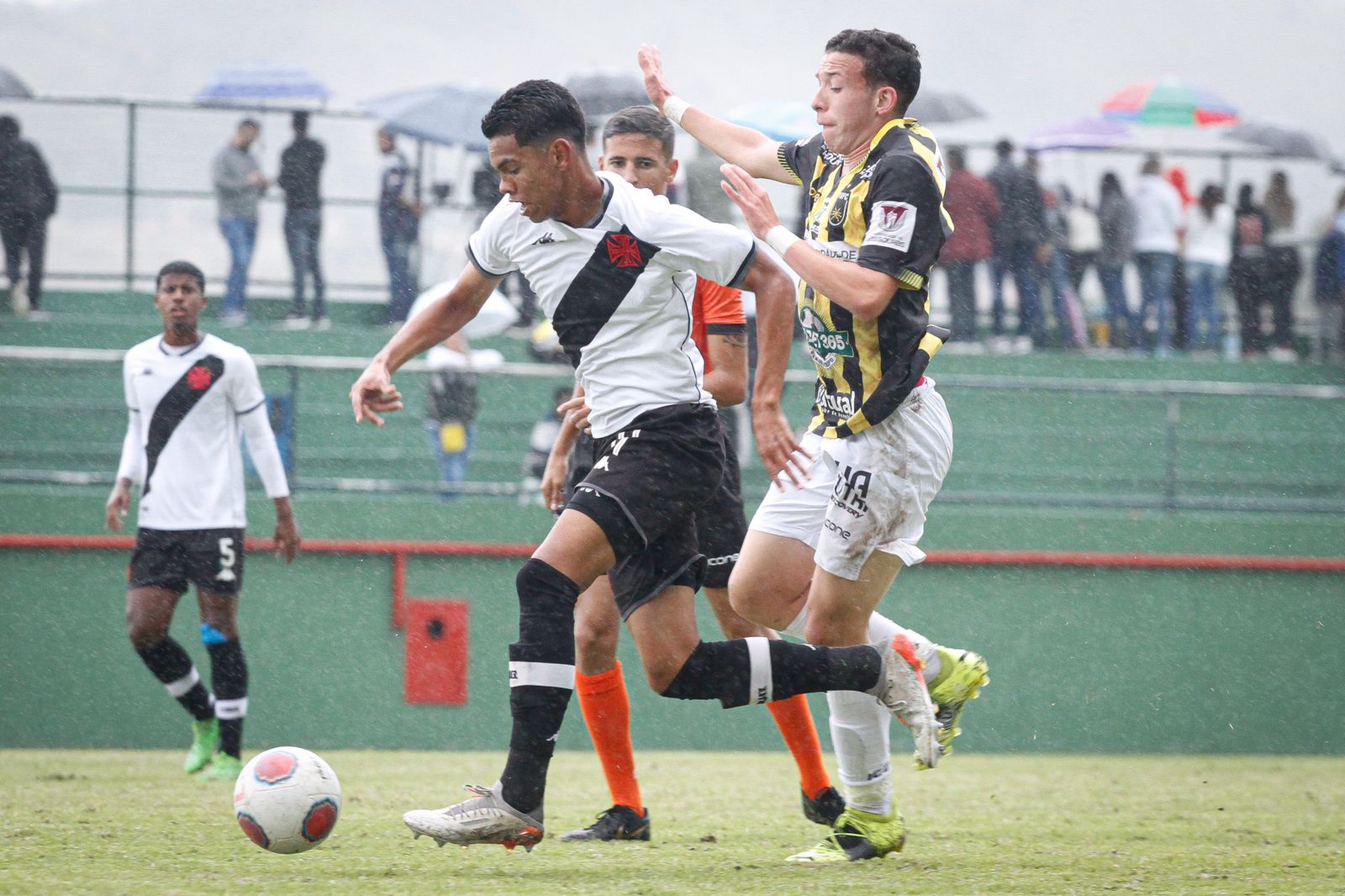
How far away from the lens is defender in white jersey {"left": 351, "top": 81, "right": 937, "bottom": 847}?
4.53m

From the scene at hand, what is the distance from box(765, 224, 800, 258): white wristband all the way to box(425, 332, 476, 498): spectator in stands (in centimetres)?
620

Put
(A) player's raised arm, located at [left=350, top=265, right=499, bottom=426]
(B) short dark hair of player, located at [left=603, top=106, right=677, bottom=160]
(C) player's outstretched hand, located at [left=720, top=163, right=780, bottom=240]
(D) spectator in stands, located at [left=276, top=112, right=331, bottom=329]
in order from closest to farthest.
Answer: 1. (C) player's outstretched hand, located at [left=720, top=163, right=780, bottom=240]
2. (A) player's raised arm, located at [left=350, top=265, right=499, bottom=426]
3. (B) short dark hair of player, located at [left=603, top=106, right=677, bottom=160]
4. (D) spectator in stands, located at [left=276, top=112, right=331, bottom=329]

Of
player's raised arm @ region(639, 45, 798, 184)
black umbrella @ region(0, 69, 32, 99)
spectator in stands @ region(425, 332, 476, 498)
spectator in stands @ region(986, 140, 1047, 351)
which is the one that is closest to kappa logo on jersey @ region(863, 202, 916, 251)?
player's raised arm @ region(639, 45, 798, 184)

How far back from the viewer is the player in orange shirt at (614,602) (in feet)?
18.3

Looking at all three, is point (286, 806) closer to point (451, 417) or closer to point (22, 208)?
point (451, 417)

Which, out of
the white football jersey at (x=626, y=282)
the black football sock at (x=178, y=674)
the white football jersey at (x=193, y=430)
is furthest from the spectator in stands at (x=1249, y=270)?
the white football jersey at (x=626, y=282)

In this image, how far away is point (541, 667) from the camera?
4.49 m

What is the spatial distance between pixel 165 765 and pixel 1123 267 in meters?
10.2

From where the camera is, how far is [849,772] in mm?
5164

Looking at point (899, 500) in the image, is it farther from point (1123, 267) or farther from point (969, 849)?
point (1123, 267)

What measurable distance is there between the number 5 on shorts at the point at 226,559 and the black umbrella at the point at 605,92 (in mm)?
7914

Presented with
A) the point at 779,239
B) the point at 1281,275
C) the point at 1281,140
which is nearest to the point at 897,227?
the point at 779,239

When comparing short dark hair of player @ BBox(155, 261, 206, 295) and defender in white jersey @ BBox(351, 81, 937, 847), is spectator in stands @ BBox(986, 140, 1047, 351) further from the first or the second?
defender in white jersey @ BBox(351, 81, 937, 847)

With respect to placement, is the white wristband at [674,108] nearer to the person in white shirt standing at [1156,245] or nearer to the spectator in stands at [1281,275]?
the person in white shirt standing at [1156,245]
